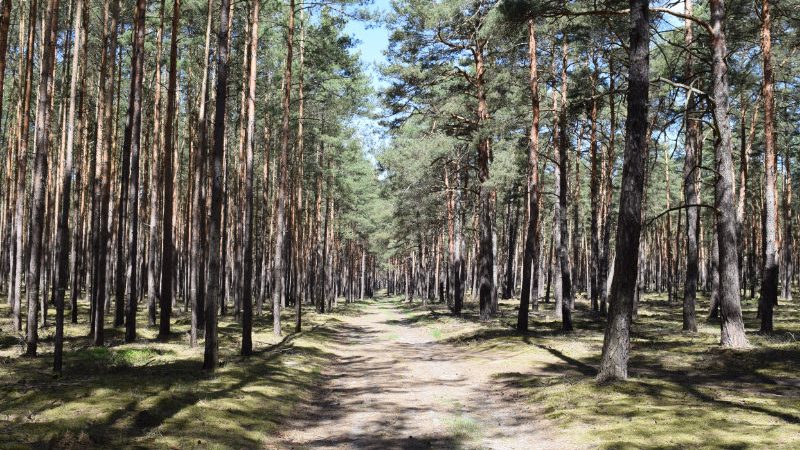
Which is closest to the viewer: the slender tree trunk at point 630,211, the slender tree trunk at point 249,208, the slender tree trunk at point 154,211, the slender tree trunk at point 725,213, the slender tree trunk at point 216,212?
the slender tree trunk at point 630,211

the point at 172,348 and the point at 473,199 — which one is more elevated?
the point at 473,199

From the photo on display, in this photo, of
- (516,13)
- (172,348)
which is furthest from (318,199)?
(516,13)

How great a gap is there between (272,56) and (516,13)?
687 inches


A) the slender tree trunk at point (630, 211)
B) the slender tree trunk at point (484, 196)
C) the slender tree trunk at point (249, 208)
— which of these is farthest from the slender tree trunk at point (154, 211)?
the slender tree trunk at point (630, 211)

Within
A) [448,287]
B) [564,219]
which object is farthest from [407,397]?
[448,287]

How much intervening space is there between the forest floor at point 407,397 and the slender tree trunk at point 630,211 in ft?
2.29

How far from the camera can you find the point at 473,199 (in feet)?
124

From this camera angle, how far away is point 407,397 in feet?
35.8

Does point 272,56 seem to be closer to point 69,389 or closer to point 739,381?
point 69,389

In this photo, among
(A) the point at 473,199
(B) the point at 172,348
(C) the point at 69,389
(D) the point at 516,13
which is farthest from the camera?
(A) the point at 473,199

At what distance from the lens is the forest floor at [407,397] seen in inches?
289

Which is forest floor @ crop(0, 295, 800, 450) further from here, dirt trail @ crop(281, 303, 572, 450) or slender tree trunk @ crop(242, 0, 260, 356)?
slender tree trunk @ crop(242, 0, 260, 356)

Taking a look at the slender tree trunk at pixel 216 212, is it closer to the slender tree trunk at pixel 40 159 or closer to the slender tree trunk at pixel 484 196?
the slender tree trunk at pixel 40 159

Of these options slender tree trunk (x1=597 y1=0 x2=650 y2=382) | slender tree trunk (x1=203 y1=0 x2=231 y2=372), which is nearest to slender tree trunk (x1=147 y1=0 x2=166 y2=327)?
slender tree trunk (x1=203 y1=0 x2=231 y2=372)
